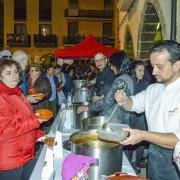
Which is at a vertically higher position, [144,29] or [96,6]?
[96,6]

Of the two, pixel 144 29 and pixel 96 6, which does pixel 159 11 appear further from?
pixel 96 6

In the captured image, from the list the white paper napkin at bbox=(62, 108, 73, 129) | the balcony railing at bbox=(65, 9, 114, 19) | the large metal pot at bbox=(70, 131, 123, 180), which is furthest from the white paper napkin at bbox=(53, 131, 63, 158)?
the balcony railing at bbox=(65, 9, 114, 19)

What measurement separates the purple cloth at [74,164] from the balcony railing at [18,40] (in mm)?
38798

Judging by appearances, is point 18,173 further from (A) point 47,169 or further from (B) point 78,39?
(B) point 78,39

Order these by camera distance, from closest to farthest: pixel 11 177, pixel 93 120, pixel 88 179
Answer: pixel 88 179 → pixel 11 177 → pixel 93 120

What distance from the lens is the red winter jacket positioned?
3.26m

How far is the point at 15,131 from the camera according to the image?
129 inches

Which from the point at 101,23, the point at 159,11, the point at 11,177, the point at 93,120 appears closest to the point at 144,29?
the point at 159,11

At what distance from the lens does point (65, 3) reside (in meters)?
41.6

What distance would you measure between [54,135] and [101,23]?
1536 inches

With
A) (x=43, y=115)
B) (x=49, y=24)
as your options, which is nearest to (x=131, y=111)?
(x=43, y=115)

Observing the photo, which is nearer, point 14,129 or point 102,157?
point 102,157

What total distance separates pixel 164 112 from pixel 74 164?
33.1 inches

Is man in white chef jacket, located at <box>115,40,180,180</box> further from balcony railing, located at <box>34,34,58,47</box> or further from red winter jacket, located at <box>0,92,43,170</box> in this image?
balcony railing, located at <box>34,34,58,47</box>
